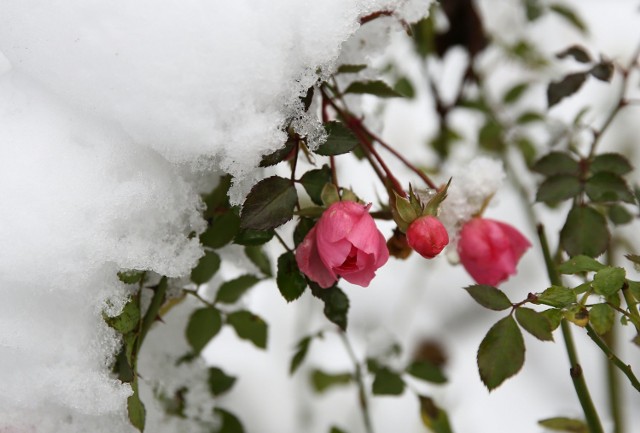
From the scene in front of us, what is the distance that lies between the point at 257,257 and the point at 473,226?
9.2 inches

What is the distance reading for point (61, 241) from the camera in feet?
1.67

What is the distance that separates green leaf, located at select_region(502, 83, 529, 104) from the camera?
4.21 ft

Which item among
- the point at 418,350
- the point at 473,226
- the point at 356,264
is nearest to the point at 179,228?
the point at 356,264

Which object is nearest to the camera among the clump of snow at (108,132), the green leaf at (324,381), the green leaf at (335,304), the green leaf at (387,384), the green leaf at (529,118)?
the clump of snow at (108,132)

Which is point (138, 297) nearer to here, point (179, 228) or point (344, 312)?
point (179, 228)

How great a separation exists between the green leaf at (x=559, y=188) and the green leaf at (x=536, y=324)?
19cm

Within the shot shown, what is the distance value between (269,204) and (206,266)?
0.14 meters

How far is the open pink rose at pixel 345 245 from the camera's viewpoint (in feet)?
1.69

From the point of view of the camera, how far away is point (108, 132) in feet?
1.76

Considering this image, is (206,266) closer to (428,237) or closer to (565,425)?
(428,237)

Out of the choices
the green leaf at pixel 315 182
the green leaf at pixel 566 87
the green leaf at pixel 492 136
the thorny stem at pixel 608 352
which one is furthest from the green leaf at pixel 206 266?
the green leaf at pixel 492 136

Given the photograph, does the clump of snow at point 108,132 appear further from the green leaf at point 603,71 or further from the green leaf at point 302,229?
the green leaf at point 603,71

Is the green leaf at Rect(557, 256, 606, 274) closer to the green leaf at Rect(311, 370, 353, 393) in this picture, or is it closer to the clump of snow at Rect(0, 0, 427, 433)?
the clump of snow at Rect(0, 0, 427, 433)

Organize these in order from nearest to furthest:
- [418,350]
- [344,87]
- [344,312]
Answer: [344,312] → [344,87] → [418,350]
